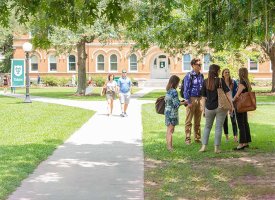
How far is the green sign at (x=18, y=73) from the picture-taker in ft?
100

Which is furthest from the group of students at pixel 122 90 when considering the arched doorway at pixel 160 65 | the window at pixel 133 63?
the window at pixel 133 63

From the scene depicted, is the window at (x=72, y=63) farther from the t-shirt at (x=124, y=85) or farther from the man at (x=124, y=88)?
the t-shirt at (x=124, y=85)

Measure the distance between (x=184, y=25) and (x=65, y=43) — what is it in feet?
70.7

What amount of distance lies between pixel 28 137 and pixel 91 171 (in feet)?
15.9

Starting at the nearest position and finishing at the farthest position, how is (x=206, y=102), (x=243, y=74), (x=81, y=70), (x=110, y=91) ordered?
(x=206, y=102), (x=243, y=74), (x=110, y=91), (x=81, y=70)

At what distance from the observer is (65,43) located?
3484 centimetres

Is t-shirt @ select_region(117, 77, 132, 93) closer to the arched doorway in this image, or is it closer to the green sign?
the green sign

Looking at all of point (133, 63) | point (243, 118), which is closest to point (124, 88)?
point (243, 118)

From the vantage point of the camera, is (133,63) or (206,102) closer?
(206,102)

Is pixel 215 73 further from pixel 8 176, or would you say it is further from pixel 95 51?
pixel 95 51

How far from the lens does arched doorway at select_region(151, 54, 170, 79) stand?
186 ft

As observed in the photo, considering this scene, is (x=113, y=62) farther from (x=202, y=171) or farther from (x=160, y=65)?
(x=202, y=171)

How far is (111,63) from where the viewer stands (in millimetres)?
57406

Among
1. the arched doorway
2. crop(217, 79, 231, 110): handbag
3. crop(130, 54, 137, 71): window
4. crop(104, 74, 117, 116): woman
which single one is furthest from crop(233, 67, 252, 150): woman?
crop(130, 54, 137, 71): window
